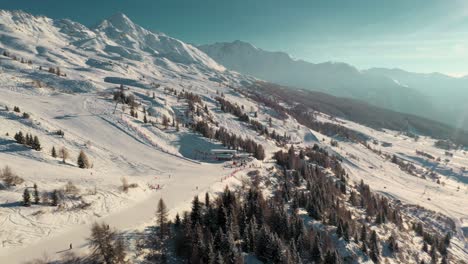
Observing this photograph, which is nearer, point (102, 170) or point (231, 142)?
point (102, 170)

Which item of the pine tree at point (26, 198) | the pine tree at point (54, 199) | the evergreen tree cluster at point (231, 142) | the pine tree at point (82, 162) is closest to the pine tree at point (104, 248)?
the pine tree at point (54, 199)

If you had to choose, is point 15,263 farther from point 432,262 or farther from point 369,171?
point 369,171

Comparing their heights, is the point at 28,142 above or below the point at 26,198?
above

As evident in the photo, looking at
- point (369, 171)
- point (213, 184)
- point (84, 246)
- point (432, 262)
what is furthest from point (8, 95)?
point (369, 171)

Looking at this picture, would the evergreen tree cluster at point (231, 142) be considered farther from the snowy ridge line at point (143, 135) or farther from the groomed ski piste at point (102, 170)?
the snowy ridge line at point (143, 135)

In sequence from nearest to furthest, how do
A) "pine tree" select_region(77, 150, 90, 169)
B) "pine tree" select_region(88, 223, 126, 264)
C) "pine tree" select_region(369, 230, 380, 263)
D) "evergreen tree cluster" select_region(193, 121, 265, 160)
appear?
1. "pine tree" select_region(88, 223, 126, 264)
2. "pine tree" select_region(77, 150, 90, 169)
3. "pine tree" select_region(369, 230, 380, 263)
4. "evergreen tree cluster" select_region(193, 121, 265, 160)

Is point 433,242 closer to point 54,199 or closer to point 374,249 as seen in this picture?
point 374,249

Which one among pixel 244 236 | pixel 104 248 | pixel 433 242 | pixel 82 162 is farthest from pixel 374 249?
pixel 82 162

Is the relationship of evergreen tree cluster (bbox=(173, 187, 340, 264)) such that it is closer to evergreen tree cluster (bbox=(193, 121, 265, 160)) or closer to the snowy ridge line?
the snowy ridge line

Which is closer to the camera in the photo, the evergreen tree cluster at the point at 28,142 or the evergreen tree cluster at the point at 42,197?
the evergreen tree cluster at the point at 42,197

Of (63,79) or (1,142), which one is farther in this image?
(63,79)

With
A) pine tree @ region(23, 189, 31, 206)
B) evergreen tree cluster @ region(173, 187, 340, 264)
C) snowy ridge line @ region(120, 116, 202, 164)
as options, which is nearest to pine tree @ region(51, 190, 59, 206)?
pine tree @ region(23, 189, 31, 206)
